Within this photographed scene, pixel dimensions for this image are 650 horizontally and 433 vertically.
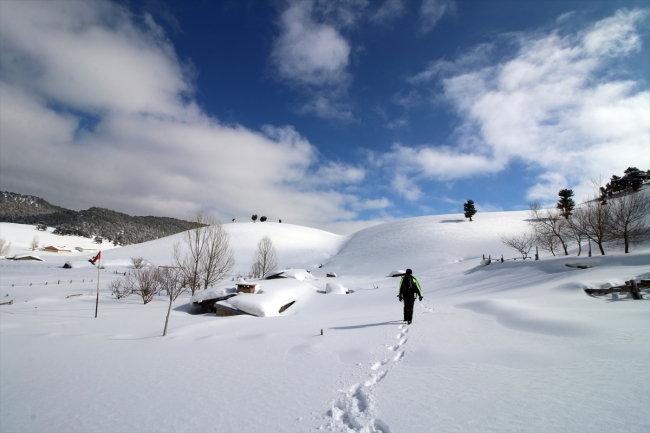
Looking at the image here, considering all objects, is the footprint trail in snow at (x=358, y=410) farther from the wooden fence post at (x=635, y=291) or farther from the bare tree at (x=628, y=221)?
the bare tree at (x=628, y=221)

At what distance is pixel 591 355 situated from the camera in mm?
5102

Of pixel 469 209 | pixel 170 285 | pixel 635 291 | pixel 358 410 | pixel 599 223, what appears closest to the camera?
pixel 358 410

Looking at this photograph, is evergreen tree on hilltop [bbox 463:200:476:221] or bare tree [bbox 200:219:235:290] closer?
bare tree [bbox 200:219:235:290]

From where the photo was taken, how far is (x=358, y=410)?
3920mm

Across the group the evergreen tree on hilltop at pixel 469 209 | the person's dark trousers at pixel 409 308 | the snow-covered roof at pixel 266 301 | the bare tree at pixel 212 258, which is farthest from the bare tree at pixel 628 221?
the evergreen tree on hilltop at pixel 469 209

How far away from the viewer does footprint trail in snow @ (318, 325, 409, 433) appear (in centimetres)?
349

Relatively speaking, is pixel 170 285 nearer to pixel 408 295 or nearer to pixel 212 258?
pixel 408 295

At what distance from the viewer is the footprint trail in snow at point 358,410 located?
11.4 feet

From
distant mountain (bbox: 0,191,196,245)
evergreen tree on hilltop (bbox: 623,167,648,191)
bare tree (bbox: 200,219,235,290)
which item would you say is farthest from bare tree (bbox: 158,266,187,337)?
distant mountain (bbox: 0,191,196,245)

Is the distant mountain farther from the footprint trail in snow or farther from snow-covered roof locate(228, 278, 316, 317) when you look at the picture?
the footprint trail in snow

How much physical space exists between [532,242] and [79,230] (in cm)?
18624

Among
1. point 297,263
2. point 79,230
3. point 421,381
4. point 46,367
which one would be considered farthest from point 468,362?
point 79,230

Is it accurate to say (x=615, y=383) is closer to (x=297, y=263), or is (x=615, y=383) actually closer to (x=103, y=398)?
(x=103, y=398)

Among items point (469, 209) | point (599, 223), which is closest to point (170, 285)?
point (599, 223)
